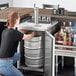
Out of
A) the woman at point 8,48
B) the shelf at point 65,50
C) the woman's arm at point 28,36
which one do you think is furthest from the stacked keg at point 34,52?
the woman at point 8,48

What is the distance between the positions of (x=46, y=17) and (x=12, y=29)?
939 mm

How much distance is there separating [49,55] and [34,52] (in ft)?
1.26

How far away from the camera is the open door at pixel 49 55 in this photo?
3.29 meters

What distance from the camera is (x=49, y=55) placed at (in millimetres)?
3416

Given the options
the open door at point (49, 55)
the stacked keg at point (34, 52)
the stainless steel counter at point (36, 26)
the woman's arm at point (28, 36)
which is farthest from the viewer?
the stacked keg at point (34, 52)

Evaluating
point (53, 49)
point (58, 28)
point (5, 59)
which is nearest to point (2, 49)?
point (5, 59)

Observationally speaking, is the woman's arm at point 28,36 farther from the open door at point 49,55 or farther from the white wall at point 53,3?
the white wall at point 53,3

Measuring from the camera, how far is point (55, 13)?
3.98 m

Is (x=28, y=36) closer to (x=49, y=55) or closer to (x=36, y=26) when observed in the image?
(x=36, y=26)

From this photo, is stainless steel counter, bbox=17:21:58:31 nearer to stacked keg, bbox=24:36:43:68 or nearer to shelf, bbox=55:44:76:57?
stacked keg, bbox=24:36:43:68

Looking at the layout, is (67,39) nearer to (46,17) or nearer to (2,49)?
(46,17)

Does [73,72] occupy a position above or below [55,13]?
below

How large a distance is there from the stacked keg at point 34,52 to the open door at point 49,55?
138 mm

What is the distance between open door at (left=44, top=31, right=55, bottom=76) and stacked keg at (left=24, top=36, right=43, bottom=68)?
0.14 metres
